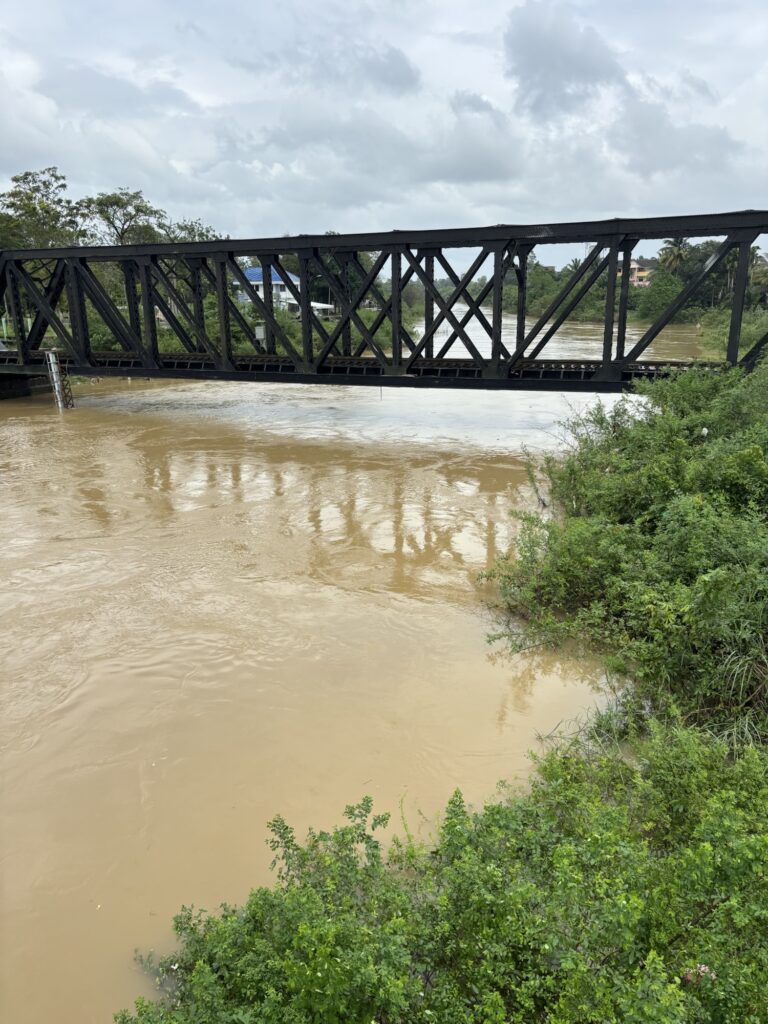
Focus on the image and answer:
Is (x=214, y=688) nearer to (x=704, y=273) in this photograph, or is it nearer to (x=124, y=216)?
(x=704, y=273)

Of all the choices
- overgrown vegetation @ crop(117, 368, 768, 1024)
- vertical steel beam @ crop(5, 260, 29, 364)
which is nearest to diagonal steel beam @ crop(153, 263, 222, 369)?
vertical steel beam @ crop(5, 260, 29, 364)

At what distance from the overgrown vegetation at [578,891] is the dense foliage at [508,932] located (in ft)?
0.04

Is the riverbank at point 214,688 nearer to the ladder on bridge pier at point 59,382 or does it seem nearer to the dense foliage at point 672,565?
the dense foliage at point 672,565

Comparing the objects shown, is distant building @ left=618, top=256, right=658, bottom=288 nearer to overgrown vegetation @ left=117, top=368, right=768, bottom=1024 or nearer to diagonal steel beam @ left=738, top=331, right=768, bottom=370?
diagonal steel beam @ left=738, top=331, right=768, bottom=370

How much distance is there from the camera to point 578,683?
22.0 feet

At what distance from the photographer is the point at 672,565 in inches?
279

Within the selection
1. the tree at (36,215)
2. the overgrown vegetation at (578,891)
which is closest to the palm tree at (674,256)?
the tree at (36,215)

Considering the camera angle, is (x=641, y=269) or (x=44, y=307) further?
(x=641, y=269)

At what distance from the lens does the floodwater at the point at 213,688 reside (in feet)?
14.7

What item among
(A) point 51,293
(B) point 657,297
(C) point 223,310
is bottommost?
(C) point 223,310

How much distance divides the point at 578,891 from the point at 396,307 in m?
16.5

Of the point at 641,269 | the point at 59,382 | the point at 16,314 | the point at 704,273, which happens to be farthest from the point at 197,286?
the point at 641,269

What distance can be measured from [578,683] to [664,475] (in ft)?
11.8

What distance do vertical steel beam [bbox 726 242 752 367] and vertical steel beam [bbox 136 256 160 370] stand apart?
15986 millimetres
